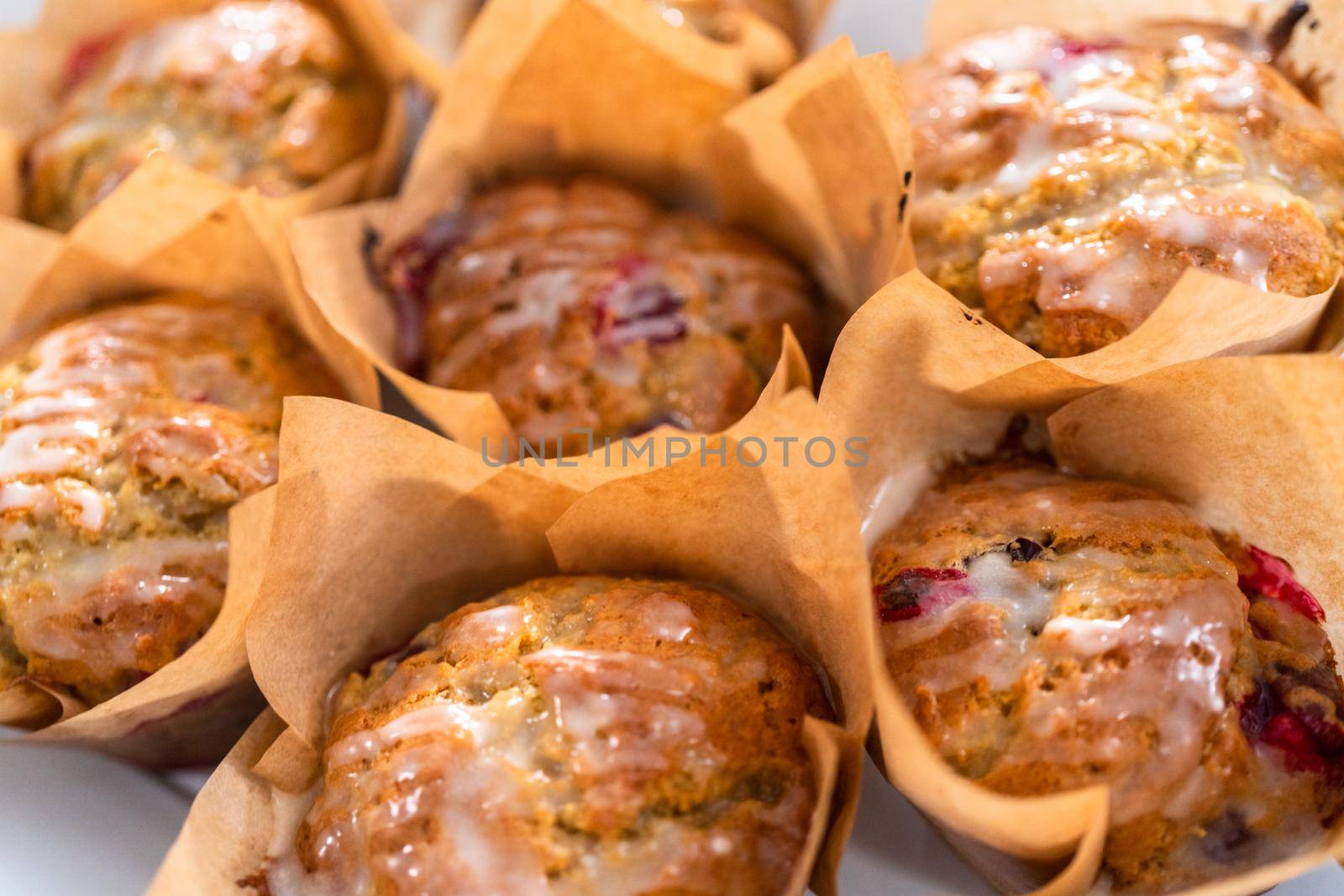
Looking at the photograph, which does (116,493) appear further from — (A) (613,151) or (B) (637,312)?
(A) (613,151)

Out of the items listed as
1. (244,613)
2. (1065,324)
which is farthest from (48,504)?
(1065,324)

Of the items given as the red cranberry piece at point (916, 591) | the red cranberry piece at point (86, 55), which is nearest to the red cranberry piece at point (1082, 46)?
the red cranberry piece at point (916, 591)

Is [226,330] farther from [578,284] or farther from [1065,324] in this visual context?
[1065,324]

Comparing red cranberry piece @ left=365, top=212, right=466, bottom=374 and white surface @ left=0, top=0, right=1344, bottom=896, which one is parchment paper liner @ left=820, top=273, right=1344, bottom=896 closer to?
white surface @ left=0, top=0, right=1344, bottom=896

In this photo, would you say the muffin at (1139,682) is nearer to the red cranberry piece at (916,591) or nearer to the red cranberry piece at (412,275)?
the red cranberry piece at (916,591)

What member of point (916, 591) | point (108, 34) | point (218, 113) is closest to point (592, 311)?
point (916, 591)

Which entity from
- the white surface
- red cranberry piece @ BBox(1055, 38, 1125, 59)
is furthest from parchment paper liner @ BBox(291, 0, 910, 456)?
the white surface
